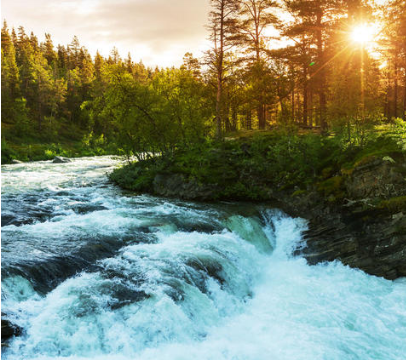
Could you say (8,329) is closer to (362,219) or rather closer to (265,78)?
(362,219)

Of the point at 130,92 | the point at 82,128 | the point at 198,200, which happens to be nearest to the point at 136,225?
the point at 198,200

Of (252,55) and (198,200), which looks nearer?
(198,200)

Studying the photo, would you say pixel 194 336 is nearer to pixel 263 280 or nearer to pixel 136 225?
pixel 263 280

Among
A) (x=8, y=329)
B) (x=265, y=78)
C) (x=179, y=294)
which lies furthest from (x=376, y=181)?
(x=265, y=78)

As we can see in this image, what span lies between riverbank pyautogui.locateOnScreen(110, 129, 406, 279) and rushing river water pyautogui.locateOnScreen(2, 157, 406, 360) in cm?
101

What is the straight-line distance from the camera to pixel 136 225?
12750mm

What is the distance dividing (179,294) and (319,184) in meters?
10.7

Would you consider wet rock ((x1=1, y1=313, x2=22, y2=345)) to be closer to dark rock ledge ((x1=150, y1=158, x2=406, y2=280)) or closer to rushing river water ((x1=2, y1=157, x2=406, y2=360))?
rushing river water ((x1=2, y1=157, x2=406, y2=360))

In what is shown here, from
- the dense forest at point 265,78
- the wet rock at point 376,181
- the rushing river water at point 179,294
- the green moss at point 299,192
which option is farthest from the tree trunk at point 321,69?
the rushing river water at point 179,294

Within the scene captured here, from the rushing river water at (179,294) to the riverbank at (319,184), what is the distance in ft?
3.31

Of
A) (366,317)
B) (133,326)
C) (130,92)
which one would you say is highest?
(130,92)

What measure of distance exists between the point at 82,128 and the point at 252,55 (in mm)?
60492

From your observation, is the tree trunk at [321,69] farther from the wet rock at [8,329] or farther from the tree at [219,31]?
the wet rock at [8,329]

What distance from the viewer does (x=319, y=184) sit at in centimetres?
1628
